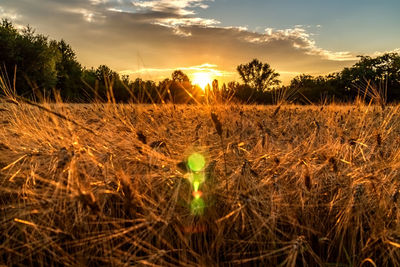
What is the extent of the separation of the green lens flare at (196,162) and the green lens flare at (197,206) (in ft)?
0.62

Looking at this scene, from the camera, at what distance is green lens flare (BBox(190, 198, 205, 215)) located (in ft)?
5.89

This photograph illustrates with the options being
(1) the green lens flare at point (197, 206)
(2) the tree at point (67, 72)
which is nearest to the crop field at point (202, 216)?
(1) the green lens flare at point (197, 206)

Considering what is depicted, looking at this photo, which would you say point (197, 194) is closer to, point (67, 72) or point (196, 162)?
point (196, 162)

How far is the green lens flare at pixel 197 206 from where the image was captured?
1.79 meters

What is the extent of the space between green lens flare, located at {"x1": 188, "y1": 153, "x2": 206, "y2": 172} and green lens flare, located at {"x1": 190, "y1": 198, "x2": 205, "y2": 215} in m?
0.19

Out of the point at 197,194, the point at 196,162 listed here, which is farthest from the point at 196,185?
the point at 196,162

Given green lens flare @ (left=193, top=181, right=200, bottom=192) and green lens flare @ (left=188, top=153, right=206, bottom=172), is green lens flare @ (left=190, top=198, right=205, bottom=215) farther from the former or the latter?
green lens flare @ (left=188, top=153, right=206, bottom=172)

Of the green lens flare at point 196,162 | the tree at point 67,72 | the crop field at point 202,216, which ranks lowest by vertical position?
the crop field at point 202,216

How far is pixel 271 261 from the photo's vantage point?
1604 millimetres

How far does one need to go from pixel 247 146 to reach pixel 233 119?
4.20 ft

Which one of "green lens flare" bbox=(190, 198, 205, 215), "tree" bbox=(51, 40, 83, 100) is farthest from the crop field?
"tree" bbox=(51, 40, 83, 100)

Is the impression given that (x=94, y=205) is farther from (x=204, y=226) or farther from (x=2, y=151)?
(x=2, y=151)

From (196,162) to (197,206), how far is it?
0.39 metres

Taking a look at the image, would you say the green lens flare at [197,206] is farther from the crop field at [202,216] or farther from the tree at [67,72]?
the tree at [67,72]
